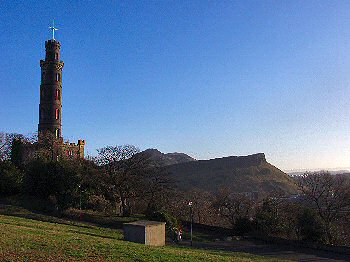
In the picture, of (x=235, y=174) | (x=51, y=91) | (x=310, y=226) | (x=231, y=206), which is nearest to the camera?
(x=310, y=226)

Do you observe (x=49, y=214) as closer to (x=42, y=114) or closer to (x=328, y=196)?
(x=328, y=196)

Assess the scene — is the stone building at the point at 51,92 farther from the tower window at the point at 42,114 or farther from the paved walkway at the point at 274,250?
the paved walkway at the point at 274,250

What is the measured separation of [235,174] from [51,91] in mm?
102149

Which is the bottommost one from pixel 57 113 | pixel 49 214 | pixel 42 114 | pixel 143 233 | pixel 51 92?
pixel 49 214

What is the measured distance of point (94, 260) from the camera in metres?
12.1

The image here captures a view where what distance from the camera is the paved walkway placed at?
24.3 metres

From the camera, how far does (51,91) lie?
62.6 m

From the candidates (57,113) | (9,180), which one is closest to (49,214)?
(9,180)

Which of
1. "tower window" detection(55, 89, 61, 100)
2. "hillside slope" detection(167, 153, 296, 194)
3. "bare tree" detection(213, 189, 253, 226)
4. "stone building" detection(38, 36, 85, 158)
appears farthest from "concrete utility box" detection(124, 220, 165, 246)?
"hillside slope" detection(167, 153, 296, 194)

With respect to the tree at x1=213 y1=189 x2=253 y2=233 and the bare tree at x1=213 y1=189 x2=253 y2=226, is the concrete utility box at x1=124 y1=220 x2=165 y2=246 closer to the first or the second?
the tree at x1=213 y1=189 x2=253 y2=233

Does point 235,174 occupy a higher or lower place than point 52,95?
lower

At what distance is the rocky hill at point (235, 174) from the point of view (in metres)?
134

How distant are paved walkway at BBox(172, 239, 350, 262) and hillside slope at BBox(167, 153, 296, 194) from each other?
97.9m

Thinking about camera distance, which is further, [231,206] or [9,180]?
[231,206]
